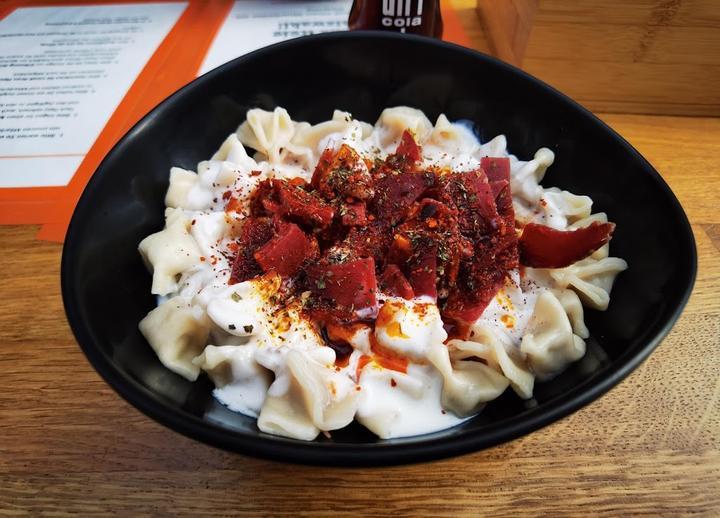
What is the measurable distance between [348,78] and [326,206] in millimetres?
953

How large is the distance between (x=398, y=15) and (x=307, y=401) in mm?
2430

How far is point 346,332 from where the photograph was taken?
177cm

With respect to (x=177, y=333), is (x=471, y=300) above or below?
above

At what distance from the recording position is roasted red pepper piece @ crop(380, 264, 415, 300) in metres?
1.80

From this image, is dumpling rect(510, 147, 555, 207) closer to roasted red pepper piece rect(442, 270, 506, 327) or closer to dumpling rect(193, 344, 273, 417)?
roasted red pepper piece rect(442, 270, 506, 327)

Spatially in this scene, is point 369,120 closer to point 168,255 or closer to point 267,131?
point 267,131

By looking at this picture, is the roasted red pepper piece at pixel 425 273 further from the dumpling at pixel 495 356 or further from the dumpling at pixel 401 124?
the dumpling at pixel 401 124

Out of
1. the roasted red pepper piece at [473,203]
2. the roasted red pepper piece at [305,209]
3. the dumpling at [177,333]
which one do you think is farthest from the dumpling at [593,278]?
the dumpling at [177,333]

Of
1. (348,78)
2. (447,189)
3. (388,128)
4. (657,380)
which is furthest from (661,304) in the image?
(348,78)

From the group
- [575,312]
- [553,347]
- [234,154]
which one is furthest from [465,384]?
[234,154]

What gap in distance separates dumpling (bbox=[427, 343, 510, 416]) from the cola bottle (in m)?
2.18

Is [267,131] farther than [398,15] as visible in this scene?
No

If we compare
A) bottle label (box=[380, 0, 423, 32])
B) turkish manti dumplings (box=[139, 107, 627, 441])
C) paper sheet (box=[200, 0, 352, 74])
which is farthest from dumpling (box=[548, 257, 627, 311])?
paper sheet (box=[200, 0, 352, 74])

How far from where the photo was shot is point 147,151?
2.15 meters
